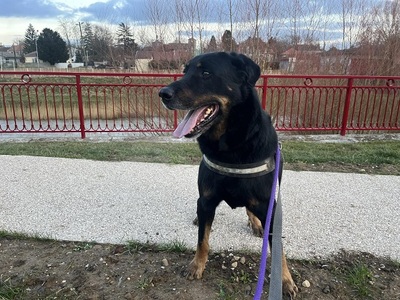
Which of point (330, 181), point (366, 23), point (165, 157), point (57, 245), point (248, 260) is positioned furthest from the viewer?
point (366, 23)

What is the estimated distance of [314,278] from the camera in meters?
2.36

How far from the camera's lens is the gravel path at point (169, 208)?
2.88 metres

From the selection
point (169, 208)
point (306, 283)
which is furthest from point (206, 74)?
point (169, 208)

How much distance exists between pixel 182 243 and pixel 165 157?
2714mm

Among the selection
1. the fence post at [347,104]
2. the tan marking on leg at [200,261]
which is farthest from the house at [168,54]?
the tan marking on leg at [200,261]

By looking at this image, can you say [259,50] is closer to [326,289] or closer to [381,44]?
[381,44]

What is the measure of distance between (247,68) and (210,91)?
0.32 metres

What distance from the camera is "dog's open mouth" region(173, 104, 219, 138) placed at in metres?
2.04

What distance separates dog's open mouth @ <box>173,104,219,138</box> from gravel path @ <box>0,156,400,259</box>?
120 centimetres

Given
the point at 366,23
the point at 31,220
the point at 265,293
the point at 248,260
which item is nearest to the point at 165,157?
the point at 31,220

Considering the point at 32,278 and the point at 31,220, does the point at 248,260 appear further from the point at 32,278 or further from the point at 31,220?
the point at 31,220

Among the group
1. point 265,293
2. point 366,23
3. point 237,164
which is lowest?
point 265,293

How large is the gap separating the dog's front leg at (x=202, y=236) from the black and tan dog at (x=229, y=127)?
66 millimetres

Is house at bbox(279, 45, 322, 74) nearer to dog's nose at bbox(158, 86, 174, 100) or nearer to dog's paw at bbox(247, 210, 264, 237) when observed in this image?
dog's paw at bbox(247, 210, 264, 237)
